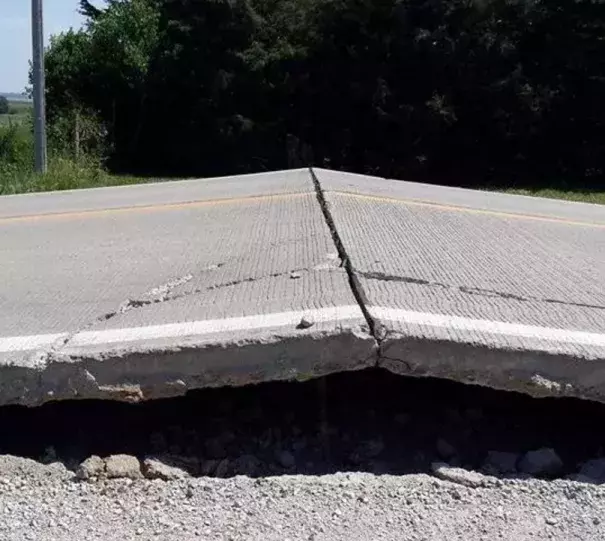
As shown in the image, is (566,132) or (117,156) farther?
(117,156)

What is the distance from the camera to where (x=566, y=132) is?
63.3 ft

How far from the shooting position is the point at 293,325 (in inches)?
133

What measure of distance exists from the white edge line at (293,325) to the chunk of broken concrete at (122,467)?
432 mm

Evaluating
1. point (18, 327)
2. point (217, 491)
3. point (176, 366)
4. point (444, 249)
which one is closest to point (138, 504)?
point (217, 491)

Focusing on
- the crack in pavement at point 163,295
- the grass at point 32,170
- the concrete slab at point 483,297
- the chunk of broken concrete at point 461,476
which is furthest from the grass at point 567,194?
the chunk of broken concrete at point 461,476

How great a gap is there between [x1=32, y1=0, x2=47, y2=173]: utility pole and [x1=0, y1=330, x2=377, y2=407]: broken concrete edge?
1140cm

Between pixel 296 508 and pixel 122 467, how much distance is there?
699 millimetres

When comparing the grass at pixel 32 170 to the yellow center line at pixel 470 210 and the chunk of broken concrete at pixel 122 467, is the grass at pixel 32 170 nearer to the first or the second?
the yellow center line at pixel 470 210

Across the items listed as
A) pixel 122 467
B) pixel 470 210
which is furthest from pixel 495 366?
pixel 470 210

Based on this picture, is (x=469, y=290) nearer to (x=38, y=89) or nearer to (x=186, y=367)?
(x=186, y=367)

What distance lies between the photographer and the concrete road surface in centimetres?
327

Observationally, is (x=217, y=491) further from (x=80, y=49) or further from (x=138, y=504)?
(x=80, y=49)

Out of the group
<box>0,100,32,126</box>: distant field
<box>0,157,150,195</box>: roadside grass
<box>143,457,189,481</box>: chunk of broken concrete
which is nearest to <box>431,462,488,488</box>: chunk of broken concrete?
<box>143,457,189,481</box>: chunk of broken concrete

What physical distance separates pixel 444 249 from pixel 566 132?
49.6 ft
